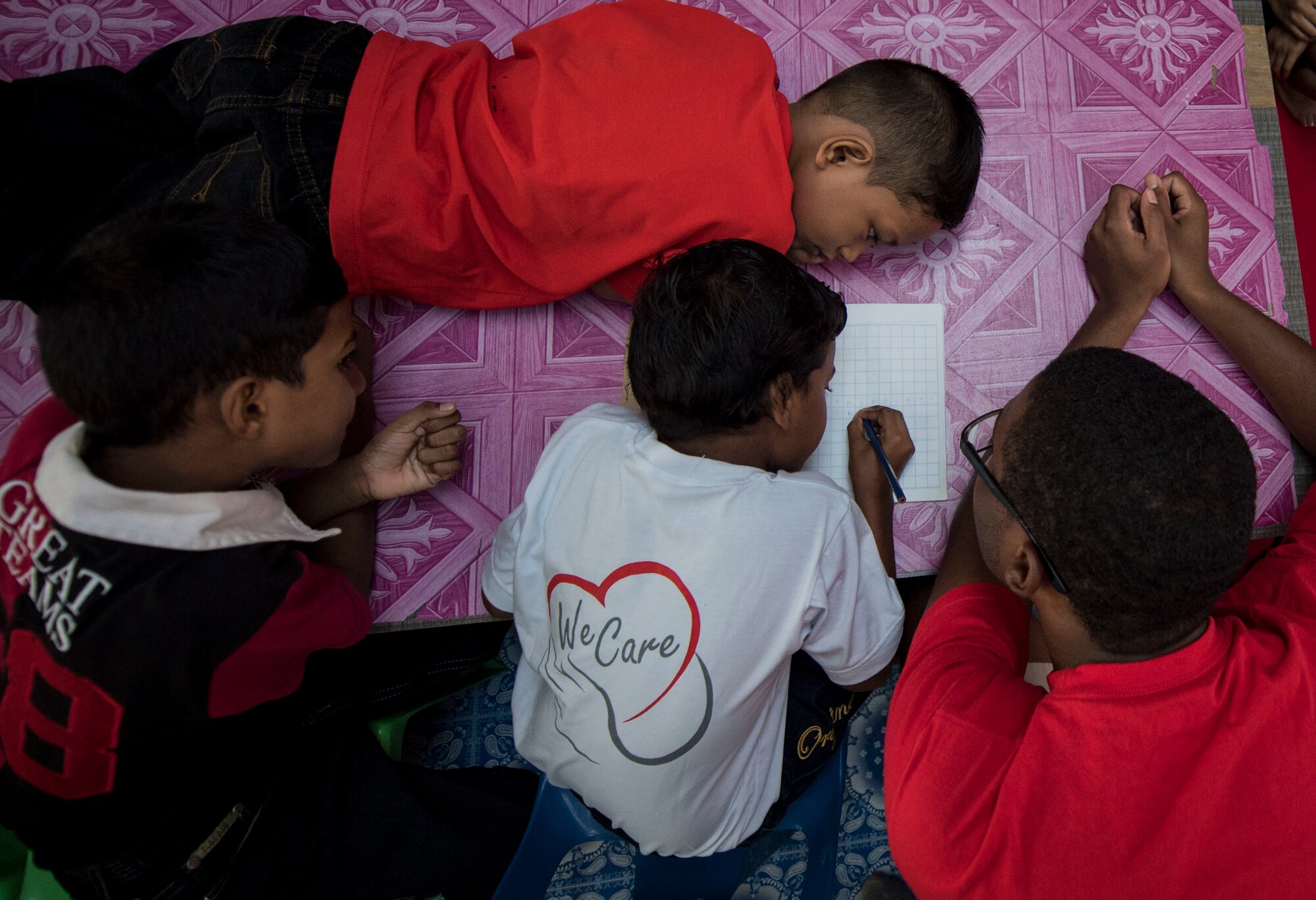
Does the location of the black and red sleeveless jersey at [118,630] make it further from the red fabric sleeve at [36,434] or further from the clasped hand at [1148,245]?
the clasped hand at [1148,245]

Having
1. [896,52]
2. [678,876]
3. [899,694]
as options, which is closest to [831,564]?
[899,694]

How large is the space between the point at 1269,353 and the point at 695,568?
34.7 inches

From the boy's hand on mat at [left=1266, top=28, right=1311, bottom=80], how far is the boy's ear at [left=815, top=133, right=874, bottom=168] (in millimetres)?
938

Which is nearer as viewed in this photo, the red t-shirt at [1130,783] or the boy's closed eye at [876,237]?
the red t-shirt at [1130,783]

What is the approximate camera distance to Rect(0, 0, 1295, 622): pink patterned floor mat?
102 centimetres

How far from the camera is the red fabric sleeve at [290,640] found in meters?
0.76

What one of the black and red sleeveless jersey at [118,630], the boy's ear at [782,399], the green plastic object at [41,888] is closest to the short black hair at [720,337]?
the boy's ear at [782,399]

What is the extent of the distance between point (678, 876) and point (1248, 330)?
1.08 meters

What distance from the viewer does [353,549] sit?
962 mm

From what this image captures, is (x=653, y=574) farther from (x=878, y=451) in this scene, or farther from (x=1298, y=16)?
(x=1298, y=16)

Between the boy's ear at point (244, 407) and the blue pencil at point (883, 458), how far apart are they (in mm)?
715

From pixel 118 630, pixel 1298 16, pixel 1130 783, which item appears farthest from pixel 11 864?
pixel 1298 16

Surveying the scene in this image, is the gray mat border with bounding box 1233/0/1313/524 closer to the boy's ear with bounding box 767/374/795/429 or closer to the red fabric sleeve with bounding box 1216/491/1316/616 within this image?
the red fabric sleeve with bounding box 1216/491/1316/616

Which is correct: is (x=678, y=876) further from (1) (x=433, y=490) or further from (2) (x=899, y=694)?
(1) (x=433, y=490)
